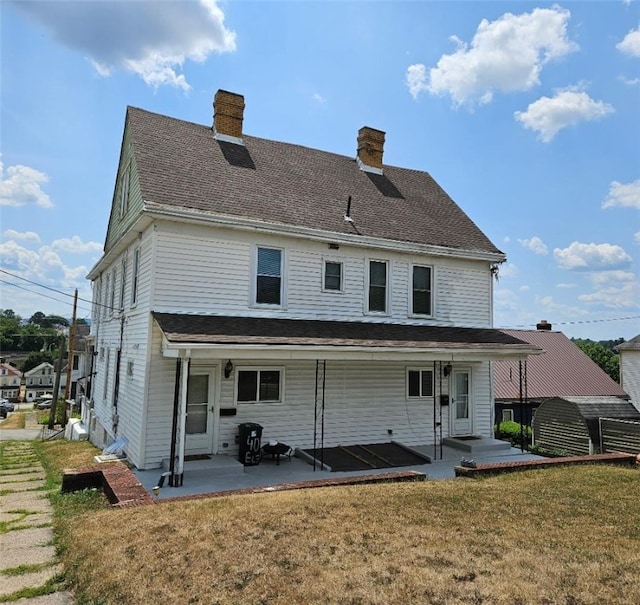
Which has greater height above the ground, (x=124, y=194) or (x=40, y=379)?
(x=124, y=194)

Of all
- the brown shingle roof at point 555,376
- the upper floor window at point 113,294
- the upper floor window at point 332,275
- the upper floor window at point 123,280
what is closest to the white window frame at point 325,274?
the upper floor window at point 332,275

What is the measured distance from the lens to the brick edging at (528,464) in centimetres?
961

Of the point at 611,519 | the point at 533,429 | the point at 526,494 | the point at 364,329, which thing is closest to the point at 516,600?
the point at 611,519

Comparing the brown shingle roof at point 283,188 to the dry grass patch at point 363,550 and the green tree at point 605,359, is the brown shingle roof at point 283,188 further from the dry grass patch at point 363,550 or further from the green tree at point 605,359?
the green tree at point 605,359

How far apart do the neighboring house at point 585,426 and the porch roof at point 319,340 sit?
4.26 meters

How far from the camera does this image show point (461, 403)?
14344 mm

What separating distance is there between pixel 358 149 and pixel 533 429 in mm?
12172

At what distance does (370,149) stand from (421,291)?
20.7 feet

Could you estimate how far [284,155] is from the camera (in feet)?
53.0

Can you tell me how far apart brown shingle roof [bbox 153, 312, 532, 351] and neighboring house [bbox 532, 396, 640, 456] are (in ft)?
14.0

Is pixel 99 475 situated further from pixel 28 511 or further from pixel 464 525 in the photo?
pixel 464 525

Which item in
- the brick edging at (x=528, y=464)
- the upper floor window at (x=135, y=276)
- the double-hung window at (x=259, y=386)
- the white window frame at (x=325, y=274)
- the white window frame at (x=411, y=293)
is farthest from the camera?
the white window frame at (x=411, y=293)

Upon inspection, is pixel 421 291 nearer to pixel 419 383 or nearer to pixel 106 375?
pixel 419 383

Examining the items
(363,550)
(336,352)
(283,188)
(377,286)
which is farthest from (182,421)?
(283,188)
